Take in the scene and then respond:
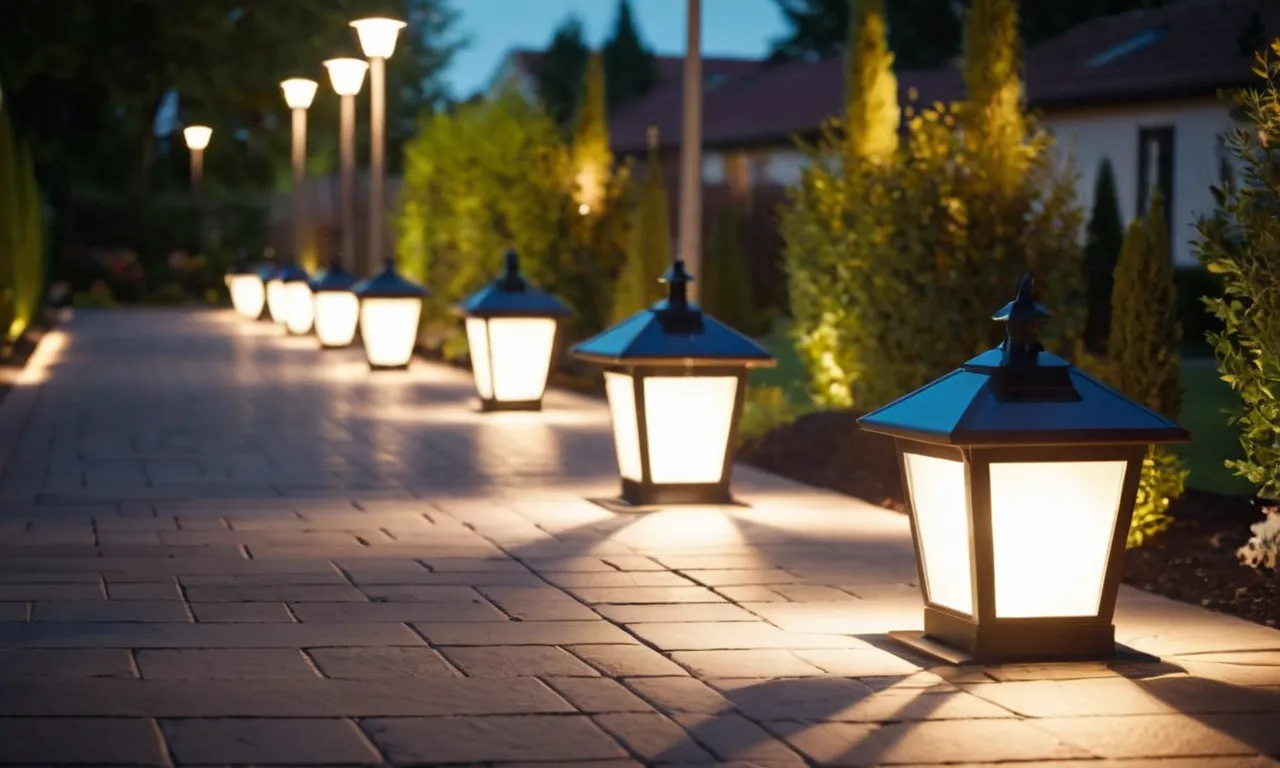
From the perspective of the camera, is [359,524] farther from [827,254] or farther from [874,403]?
[827,254]

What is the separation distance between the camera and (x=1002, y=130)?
1419 cm

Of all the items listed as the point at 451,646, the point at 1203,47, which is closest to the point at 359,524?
the point at 451,646

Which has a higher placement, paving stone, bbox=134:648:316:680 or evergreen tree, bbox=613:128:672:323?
evergreen tree, bbox=613:128:672:323

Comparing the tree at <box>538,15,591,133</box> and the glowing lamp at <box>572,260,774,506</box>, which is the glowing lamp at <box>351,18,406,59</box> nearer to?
the glowing lamp at <box>572,260,774,506</box>

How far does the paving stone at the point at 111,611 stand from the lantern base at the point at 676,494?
3.92m

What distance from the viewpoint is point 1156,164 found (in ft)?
98.7

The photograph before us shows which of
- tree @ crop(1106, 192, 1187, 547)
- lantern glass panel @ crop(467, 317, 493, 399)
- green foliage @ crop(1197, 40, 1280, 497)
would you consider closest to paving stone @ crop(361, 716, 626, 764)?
green foliage @ crop(1197, 40, 1280, 497)

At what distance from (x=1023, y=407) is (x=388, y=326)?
1662 centimetres

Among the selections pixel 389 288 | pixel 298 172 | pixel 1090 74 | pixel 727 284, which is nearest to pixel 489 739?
pixel 389 288

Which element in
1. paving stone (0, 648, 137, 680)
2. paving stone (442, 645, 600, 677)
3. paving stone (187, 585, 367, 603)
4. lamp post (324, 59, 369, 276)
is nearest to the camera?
paving stone (0, 648, 137, 680)

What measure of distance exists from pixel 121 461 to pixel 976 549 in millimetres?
8220

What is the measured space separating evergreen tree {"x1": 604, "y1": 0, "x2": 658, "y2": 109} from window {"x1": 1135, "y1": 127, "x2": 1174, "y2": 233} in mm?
50690

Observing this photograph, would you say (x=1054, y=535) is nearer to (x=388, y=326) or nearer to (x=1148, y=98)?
(x=388, y=326)

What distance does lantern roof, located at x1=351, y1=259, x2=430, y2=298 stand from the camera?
23.3m
